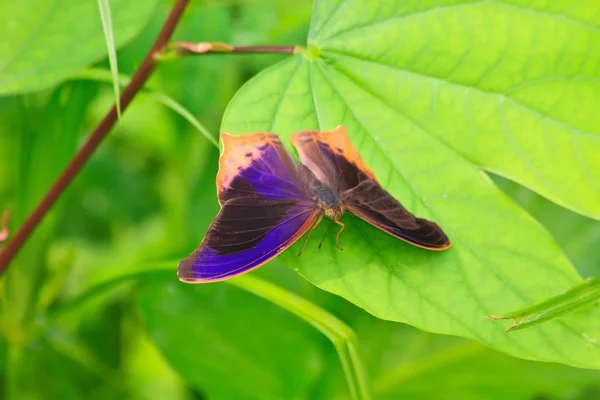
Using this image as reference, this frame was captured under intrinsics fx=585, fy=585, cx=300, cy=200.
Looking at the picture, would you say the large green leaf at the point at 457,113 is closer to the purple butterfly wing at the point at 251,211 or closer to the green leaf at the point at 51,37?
the purple butterfly wing at the point at 251,211

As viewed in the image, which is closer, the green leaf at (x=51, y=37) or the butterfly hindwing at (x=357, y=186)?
the butterfly hindwing at (x=357, y=186)

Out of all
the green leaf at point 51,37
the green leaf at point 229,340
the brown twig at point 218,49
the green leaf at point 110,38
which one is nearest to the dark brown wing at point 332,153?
the brown twig at point 218,49

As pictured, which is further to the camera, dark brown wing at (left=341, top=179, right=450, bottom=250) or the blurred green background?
the blurred green background

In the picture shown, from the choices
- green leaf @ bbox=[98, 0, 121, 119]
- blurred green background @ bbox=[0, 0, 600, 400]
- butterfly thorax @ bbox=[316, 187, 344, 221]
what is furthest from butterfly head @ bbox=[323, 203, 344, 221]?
blurred green background @ bbox=[0, 0, 600, 400]

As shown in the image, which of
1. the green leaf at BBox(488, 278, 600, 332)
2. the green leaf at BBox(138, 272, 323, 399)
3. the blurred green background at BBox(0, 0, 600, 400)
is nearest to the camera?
the green leaf at BBox(488, 278, 600, 332)

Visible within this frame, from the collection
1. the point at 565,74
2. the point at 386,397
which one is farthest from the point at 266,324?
the point at 565,74

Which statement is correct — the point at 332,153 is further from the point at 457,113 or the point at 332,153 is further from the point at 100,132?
the point at 100,132

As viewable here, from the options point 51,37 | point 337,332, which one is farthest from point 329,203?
point 51,37

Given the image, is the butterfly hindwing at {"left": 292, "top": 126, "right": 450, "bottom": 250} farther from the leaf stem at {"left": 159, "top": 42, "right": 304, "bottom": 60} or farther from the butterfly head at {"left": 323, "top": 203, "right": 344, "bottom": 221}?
the leaf stem at {"left": 159, "top": 42, "right": 304, "bottom": 60}
